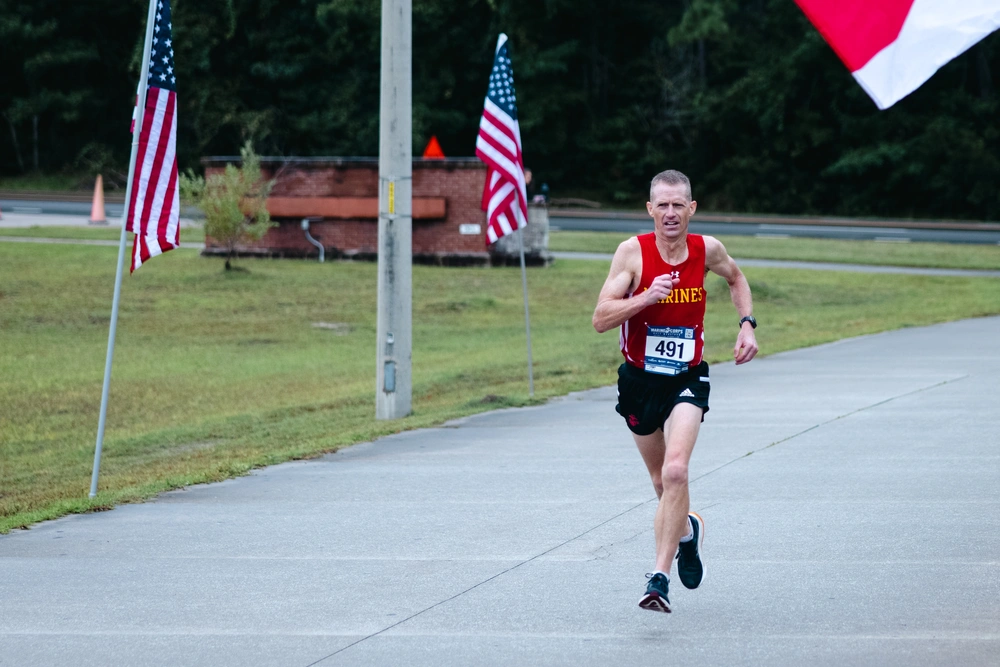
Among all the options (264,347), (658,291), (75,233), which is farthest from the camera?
(75,233)

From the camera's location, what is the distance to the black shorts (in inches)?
254

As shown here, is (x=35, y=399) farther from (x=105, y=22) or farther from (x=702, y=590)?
(x=105, y=22)

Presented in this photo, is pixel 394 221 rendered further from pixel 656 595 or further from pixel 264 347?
pixel 656 595

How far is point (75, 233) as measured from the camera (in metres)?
35.8

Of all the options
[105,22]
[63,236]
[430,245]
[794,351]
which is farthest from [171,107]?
[105,22]

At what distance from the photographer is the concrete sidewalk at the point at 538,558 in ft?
19.3

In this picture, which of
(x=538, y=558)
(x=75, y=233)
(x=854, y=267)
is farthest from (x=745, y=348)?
(x=75, y=233)

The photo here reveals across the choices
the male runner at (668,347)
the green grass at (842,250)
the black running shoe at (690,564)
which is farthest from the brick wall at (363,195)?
the black running shoe at (690,564)

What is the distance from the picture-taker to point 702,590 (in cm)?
676

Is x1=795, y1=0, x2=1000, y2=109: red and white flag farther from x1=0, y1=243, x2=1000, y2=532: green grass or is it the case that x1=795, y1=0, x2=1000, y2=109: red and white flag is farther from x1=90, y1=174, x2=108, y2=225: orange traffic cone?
x1=90, y1=174, x2=108, y2=225: orange traffic cone

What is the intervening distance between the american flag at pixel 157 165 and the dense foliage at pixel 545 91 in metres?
45.0

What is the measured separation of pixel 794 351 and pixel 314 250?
52.6ft

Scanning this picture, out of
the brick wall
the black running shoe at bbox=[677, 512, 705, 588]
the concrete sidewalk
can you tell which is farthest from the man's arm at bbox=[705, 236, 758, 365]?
the brick wall

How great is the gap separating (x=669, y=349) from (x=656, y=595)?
3.63 ft
